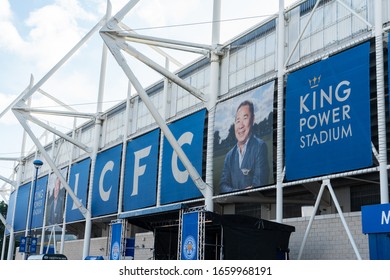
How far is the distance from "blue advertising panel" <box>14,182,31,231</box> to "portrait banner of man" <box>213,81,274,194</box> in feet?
110

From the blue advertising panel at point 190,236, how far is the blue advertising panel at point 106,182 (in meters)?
14.8

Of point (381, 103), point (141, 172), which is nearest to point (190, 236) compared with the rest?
point (381, 103)

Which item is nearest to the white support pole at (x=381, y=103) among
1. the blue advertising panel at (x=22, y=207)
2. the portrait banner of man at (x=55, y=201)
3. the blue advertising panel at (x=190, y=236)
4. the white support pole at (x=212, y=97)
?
the blue advertising panel at (x=190, y=236)

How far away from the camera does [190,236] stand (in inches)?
850

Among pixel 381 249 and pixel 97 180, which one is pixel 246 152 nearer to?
pixel 381 249

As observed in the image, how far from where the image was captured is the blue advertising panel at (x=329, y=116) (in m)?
19.9

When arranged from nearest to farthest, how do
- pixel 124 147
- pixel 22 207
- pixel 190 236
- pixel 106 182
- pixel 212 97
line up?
1. pixel 190 236
2. pixel 212 97
3. pixel 124 147
4. pixel 106 182
5. pixel 22 207

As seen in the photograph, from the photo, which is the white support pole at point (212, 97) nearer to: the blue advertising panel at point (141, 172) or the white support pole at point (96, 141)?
the blue advertising panel at point (141, 172)

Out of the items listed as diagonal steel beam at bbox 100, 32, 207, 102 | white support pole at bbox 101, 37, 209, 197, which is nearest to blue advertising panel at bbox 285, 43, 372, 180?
white support pole at bbox 101, 37, 209, 197

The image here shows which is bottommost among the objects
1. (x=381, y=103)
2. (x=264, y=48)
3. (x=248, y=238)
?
(x=248, y=238)

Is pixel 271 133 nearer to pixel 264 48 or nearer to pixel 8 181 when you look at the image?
pixel 264 48

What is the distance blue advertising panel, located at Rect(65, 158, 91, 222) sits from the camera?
41469 millimetres

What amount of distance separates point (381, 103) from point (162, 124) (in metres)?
11.6
